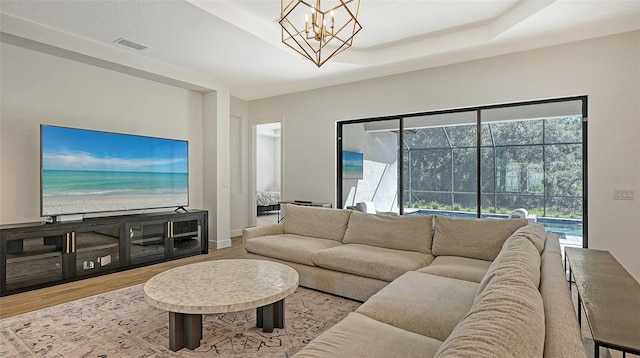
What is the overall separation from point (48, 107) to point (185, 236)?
227 cm

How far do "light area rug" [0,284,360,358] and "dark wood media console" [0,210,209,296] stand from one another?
767 mm

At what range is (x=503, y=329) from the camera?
0.84m

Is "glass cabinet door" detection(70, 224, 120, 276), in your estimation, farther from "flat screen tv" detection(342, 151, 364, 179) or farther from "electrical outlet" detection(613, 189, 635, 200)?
"electrical outlet" detection(613, 189, 635, 200)

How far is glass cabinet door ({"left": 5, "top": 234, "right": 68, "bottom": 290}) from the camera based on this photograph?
317 cm

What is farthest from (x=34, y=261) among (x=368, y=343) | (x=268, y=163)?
(x=268, y=163)

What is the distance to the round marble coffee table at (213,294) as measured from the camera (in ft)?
6.42

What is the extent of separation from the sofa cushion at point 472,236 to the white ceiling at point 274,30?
198 centimetres

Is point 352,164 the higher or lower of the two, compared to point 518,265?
higher

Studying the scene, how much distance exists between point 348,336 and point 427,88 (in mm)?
3857

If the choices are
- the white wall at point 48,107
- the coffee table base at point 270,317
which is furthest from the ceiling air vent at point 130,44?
the coffee table base at point 270,317

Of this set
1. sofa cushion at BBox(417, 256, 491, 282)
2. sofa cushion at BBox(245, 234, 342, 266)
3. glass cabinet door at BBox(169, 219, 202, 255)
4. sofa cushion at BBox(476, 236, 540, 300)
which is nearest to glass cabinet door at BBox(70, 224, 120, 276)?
glass cabinet door at BBox(169, 219, 202, 255)

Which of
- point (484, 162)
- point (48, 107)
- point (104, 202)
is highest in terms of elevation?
point (48, 107)

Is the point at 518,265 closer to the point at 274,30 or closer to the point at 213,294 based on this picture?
the point at 213,294

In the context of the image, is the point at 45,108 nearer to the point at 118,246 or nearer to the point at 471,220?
the point at 118,246
